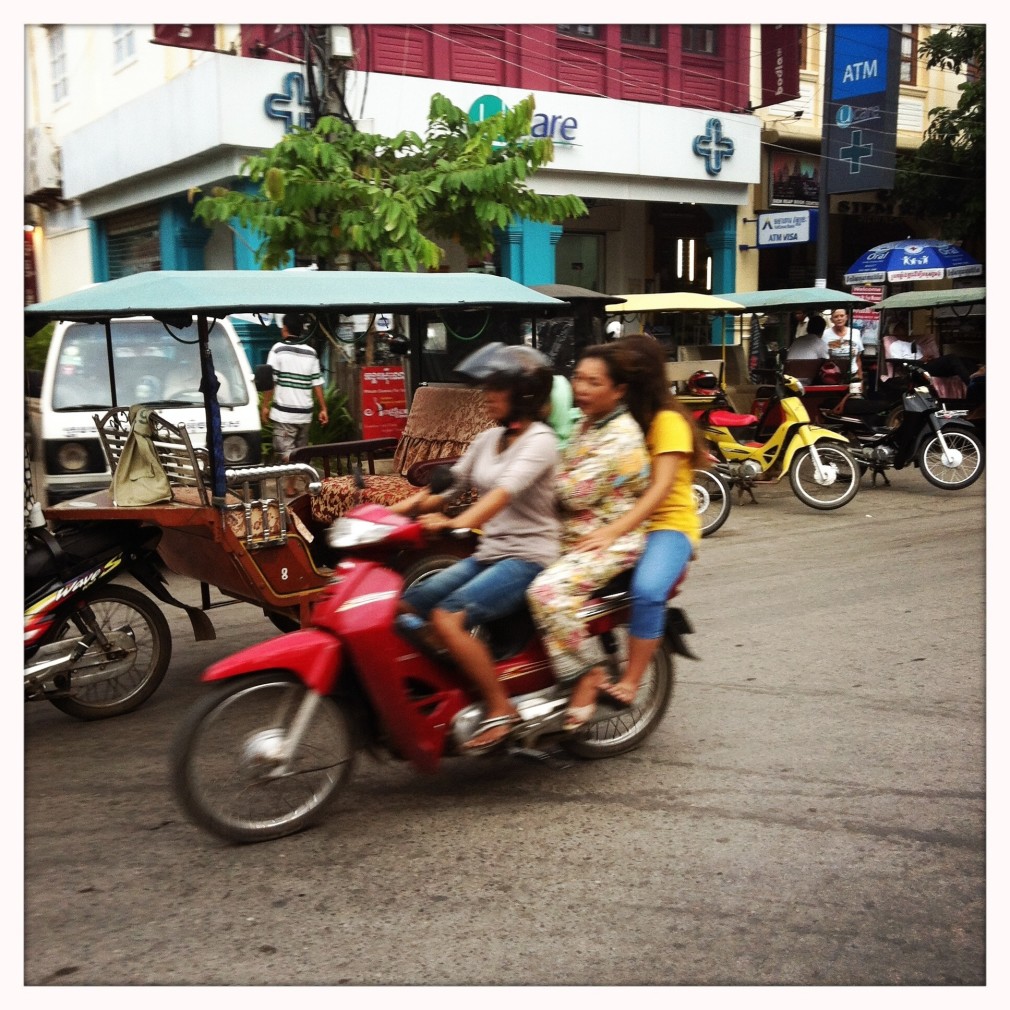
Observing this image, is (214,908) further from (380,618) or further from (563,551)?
(563,551)

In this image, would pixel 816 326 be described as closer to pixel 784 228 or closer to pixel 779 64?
pixel 784 228

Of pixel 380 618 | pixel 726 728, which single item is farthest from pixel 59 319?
pixel 726 728

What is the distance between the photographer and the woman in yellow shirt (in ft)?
12.6

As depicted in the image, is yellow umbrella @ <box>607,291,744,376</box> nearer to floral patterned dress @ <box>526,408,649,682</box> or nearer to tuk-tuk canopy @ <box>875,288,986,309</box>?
tuk-tuk canopy @ <box>875,288,986,309</box>

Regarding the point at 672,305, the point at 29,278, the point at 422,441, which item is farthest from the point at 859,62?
the point at 29,278

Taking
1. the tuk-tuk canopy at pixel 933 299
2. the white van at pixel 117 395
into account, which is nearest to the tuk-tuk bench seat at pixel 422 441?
the white van at pixel 117 395

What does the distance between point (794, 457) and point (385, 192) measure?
440 cm

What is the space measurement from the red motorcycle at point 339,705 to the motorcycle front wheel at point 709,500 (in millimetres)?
5432

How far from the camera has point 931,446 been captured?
11.2 metres

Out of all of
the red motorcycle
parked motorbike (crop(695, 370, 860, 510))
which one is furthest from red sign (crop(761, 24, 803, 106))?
the red motorcycle

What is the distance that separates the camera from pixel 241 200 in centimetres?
938

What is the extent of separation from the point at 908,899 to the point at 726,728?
146 centimetres

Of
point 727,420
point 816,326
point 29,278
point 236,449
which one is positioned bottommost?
point 236,449

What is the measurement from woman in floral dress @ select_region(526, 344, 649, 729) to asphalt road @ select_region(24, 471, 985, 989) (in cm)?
53
